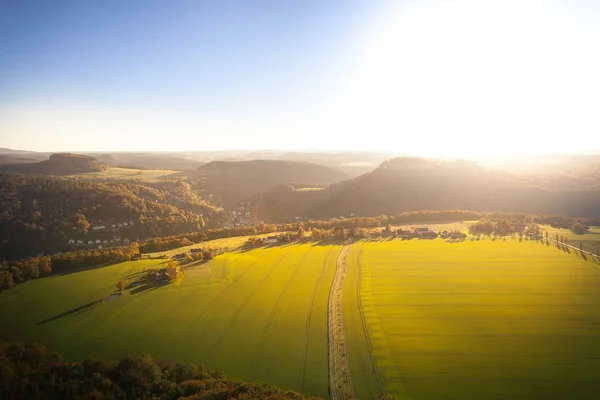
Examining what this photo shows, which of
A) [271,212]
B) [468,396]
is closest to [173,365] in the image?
[468,396]

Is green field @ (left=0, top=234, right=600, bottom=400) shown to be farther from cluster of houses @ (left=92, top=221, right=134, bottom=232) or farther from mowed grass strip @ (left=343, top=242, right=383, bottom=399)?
cluster of houses @ (left=92, top=221, right=134, bottom=232)

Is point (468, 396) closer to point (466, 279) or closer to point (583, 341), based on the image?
point (583, 341)

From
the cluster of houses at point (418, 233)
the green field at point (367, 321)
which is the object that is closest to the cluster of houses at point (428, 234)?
the cluster of houses at point (418, 233)

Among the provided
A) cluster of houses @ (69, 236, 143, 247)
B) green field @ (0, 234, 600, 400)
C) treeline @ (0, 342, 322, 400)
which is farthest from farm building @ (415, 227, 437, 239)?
cluster of houses @ (69, 236, 143, 247)

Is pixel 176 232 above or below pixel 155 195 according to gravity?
below

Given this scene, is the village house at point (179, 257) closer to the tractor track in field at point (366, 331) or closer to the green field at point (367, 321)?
the green field at point (367, 321)

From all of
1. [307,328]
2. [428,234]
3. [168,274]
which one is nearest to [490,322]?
[307,328]
